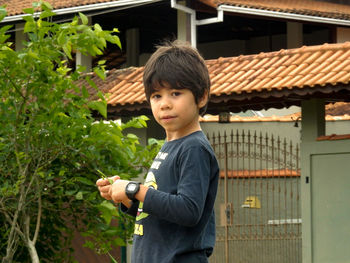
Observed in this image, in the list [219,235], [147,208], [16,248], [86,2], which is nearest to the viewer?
[147,208]

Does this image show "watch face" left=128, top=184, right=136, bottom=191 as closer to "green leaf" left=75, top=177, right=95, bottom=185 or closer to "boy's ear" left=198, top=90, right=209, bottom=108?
"boy's ear" left=198, top=90, right=209, bottom=108

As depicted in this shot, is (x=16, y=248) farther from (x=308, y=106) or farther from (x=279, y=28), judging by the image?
(x=279, y=28)

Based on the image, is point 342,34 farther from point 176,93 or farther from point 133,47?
point 176,93

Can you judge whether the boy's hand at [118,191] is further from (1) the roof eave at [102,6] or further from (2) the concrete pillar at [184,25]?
(2) the concrete pillar at [184,25]

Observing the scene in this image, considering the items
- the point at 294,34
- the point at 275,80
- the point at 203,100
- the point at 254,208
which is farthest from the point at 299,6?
the point at 203,100

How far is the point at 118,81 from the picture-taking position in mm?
12531

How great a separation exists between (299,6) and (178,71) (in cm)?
1273

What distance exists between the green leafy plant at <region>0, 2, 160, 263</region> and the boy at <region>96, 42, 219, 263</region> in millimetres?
2907

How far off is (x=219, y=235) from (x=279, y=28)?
218 inches

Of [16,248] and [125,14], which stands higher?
[125,14]

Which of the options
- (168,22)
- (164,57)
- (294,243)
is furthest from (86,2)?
(164,57)

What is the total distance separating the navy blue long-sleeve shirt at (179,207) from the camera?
8.68ft

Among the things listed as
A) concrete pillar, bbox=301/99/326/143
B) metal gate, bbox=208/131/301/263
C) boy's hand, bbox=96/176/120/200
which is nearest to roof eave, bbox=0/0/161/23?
metal gate, bbox=208/131/301/263

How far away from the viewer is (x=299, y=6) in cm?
1516
